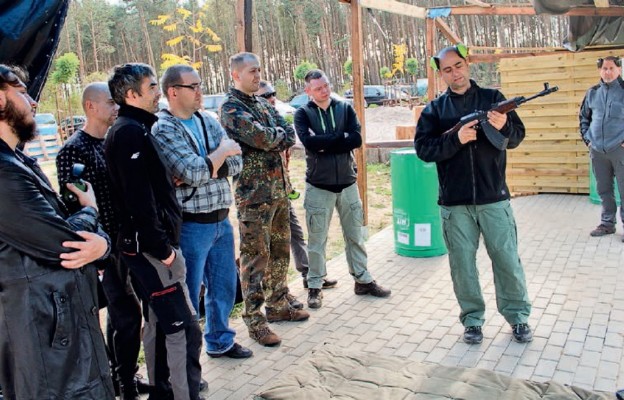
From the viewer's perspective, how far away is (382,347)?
161 inches

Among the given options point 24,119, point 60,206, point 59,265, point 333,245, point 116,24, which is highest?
point 116,24

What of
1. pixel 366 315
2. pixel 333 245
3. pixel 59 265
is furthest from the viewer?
pixel 333 245

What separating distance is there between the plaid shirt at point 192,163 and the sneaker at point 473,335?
198 cm

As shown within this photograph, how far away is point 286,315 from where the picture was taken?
4629 millimetres

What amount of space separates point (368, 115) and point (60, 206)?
20.6 meters

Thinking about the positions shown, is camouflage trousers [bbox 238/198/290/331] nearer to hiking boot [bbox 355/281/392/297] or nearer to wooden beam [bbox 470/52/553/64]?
hiking boot [bbox 355/281/392/297]

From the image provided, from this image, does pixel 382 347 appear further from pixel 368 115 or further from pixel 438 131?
pixel 368 115

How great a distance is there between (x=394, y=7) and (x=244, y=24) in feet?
11.4

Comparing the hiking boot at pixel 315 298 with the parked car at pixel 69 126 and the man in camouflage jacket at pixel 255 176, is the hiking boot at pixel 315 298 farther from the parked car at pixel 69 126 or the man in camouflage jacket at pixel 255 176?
the parked car at pixel 69 126

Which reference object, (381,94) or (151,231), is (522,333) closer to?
(151,231)

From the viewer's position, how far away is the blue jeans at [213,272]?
11.4 ft

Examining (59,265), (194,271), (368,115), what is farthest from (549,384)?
(368,115)

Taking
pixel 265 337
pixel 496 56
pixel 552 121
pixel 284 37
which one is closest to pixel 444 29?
pixel 496 56

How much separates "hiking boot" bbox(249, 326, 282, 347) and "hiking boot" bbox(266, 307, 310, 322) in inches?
14.7
